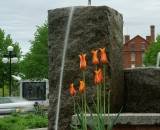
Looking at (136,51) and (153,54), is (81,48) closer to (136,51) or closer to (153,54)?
(153,54)

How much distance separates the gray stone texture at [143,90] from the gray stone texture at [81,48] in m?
0.19

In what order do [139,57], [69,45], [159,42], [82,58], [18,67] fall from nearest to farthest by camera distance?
[82,58] → [69,45] → [18,67] → [159,42] → [139,57]

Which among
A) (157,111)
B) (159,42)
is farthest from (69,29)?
(159,42)

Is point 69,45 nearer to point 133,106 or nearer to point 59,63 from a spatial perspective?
point 59,63

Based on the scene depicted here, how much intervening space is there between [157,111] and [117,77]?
750mm

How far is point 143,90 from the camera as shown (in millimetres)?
7039

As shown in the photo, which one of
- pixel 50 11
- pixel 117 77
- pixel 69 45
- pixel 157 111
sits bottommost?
pixel 157 111

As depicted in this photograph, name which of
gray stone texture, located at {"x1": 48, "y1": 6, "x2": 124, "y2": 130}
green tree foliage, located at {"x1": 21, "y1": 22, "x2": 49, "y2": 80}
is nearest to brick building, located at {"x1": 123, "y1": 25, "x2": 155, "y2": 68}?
green tree foliage, located at {"x1": 21, "y1": 22, "x2": 49, "y2": 80}

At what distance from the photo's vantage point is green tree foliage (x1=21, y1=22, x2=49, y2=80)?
43.1m

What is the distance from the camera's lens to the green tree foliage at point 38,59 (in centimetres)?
4309

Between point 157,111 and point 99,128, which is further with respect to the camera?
point 157,111

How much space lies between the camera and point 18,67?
47094 mm

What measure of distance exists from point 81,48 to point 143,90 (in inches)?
42.5

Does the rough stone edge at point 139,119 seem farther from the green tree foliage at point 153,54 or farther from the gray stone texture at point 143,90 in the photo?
the green tree foliage at point 153,54
